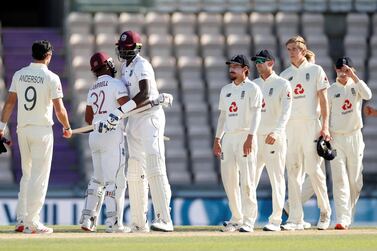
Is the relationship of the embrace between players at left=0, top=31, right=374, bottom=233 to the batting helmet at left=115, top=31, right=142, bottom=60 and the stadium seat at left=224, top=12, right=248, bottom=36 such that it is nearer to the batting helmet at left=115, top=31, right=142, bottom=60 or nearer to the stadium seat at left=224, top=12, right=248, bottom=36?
the batting helmet at left=115, top=31, right=142, bottom=60

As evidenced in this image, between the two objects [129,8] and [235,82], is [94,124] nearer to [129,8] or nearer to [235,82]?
[235,82]

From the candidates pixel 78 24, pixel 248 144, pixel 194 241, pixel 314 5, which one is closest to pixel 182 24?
pixel 78 24

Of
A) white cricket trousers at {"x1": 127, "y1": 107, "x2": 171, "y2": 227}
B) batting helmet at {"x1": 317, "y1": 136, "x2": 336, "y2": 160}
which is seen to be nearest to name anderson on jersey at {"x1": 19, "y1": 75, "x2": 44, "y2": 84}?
white cricket trousers at {"x1": 127, "y1": 107, "x2": 171, "y2": 227}

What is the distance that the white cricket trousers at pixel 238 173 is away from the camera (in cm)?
1315

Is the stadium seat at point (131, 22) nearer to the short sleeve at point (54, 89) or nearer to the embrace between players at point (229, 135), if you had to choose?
the embrace between players at point (229, 135)

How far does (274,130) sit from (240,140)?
1.28 feet

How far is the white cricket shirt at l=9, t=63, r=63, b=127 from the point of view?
12.7 meters

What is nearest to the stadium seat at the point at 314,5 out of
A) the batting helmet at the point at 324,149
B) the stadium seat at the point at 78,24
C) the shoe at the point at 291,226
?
the stadium seat at the point at 78,24

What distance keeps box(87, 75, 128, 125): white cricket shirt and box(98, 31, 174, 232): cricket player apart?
14 cm

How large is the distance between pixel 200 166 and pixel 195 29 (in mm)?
2637

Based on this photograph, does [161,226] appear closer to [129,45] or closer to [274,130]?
[274,130]

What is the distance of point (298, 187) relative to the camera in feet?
44.9

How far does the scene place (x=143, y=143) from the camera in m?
12.8

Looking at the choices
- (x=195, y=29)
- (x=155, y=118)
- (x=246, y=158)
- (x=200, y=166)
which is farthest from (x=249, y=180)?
(x=195, y=29)
